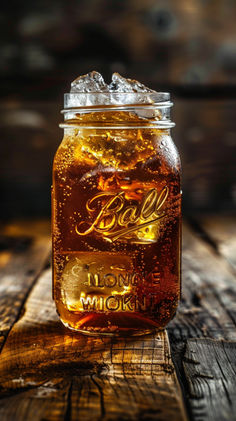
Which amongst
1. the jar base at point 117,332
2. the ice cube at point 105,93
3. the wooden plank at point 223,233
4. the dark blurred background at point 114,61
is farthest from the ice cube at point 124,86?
the dark blurred background at point 114,61

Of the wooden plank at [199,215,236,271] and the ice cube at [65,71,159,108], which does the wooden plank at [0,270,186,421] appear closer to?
the ice cube at [65,71,159,108]

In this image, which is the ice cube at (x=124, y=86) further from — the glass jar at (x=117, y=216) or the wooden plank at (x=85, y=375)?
the wooden plank at (x=85, y=375)

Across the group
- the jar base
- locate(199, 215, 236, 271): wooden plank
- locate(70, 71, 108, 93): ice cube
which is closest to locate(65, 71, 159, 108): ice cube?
locate(70, 71, 108, 93): ice cube

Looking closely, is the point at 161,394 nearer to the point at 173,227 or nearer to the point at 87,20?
the point at 173,227

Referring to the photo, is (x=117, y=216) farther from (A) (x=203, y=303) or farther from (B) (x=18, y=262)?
(B) (x=18, y=262)

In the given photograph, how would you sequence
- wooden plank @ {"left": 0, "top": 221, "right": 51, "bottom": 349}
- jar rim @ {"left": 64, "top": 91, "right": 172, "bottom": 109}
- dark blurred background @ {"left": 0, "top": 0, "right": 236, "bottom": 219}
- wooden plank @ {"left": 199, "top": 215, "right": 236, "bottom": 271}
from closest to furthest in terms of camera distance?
jar rim @ {"left": 64, "top": 91, "right": 172, "bottom": 109}
wooden plank @ {"left": 0, "top": 221, "right": 51, "bottom": 349}
wooden plank @ {"left": 199, "top": 215, "right": 236, "bottom": 271}
dark blurred background @ {"left": 0, "top": 0, "right": 236, "bottom": 219}
